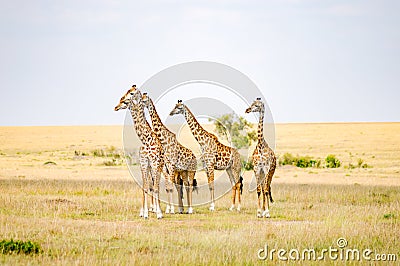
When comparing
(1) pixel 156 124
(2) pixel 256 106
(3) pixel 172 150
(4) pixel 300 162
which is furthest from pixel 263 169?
(4) pixel 300 162

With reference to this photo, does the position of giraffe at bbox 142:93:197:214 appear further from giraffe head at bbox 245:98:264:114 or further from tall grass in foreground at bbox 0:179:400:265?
giraffe head at bbox 245:98:264:114

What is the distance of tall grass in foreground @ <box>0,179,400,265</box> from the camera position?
1105 cm

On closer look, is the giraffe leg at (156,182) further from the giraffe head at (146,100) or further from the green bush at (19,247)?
the green bush at (19,247)

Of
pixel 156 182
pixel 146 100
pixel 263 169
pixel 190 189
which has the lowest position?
pixel 190 189

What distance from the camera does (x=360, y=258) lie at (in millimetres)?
11320

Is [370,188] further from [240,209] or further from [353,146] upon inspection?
[353,146]

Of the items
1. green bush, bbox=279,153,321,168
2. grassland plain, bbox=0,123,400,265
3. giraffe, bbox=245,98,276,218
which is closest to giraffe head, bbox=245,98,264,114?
giraffe, bbox=245,98,276,218

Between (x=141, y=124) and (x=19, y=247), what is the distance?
552 cm

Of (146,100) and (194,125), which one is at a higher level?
(146,100)

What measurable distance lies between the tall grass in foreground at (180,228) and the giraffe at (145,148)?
2.32 ft

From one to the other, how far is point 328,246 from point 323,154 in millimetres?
43406

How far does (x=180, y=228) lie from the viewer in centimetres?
1398

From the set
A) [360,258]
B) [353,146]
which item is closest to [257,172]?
[360,258]

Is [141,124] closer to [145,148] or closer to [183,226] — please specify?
[145,148]
